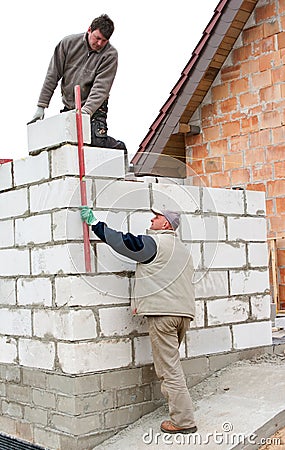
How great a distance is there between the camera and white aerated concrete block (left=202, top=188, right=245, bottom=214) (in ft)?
20.6

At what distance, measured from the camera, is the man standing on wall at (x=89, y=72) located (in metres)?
5.81

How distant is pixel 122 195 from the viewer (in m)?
5.62

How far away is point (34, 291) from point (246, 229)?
2.12 metres

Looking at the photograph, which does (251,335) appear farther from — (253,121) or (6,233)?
(253,121)

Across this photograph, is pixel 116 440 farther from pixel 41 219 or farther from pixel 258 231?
pixel 258 231

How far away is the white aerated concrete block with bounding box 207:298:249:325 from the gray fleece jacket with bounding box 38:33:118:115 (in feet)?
6.50

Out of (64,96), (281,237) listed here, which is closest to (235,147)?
(281,237)

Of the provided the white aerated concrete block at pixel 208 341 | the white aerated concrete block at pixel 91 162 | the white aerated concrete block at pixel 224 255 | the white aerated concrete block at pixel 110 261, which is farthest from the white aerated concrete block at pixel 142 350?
the white aerated concrete block at pixel 91 162

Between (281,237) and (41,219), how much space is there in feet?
13.9

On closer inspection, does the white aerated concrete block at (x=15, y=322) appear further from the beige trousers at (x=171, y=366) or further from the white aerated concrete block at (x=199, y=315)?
the white aerated concrete block at (x=199, y=315)

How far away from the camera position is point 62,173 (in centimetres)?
531

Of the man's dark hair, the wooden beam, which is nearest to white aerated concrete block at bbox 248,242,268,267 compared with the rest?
the man's dark hair

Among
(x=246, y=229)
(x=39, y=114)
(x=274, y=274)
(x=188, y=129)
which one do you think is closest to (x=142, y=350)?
(x=246, y=229)

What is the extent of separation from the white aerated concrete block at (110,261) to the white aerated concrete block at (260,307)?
61.2 inches
